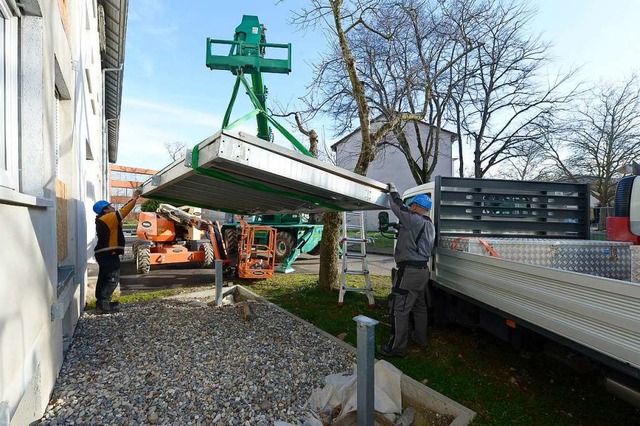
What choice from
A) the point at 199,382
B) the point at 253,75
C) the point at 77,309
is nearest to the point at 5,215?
the point at 199,382

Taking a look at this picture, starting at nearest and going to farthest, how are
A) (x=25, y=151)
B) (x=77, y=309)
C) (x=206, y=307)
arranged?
(x=25, y=151) < (x=77, y=309) < (x=206, y=307)

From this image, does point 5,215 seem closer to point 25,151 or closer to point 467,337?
point 25,151

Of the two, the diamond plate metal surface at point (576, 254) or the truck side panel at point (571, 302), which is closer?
the truck side panel at point (571, 302)

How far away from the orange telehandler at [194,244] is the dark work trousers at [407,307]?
16.4 feet

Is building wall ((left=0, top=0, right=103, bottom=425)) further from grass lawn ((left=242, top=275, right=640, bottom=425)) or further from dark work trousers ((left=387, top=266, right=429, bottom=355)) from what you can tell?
dark work trousers ((left=387, top=266, right=429, bottom=355))

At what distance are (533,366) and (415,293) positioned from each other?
1505 mm

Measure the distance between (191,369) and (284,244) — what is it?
27.2 feet

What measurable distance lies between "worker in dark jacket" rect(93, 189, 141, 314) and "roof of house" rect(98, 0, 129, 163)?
6.91 meters

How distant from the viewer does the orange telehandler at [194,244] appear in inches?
360

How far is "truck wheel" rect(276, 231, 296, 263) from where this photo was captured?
11.9 meters

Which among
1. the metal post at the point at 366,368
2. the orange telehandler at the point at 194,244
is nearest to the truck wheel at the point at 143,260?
the orange telehandler at the point at 194,244

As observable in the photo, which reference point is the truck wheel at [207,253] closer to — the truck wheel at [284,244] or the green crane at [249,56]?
the truck wheel at [284,244]

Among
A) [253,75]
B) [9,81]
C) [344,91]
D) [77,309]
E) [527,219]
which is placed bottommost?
[77,309]

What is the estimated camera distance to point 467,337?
5.14 m
